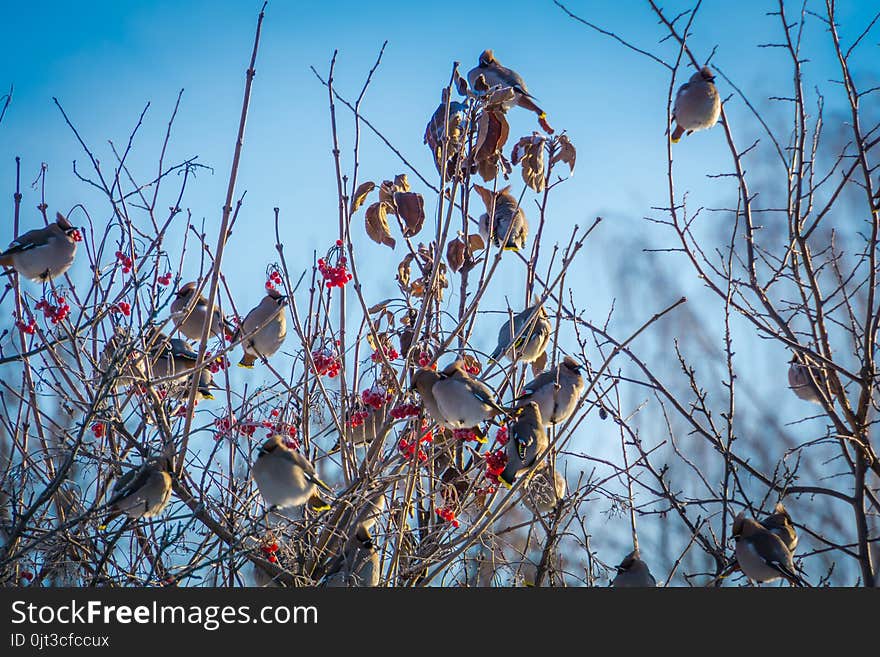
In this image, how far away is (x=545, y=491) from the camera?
388 centimetres

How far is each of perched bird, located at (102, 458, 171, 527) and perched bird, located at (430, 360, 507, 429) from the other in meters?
0.87

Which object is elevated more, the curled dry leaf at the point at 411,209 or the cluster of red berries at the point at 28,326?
the curled dry leaf at the point at 411,209

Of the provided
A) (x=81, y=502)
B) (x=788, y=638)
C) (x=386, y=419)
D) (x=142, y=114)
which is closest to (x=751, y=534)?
(x=788, y=638)

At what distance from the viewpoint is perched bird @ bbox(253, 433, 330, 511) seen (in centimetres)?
289

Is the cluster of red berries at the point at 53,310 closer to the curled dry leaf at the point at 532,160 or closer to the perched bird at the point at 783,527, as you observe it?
the curled dry leaf at the point at 532,160

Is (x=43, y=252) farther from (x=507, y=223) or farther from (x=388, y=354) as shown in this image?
(x=507, y=223)

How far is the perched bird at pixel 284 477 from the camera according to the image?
2893 mm

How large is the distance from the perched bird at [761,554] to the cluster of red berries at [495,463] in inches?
39.6

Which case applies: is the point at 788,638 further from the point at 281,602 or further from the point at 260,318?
the point at 260,318

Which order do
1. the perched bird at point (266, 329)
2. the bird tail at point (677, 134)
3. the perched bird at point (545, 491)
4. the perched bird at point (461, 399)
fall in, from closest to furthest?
the perched bird at point (461, 399) < the perched bird at point (545, 491) < the perched bird at point (266, 329) < the bird tail at point (677, 134)

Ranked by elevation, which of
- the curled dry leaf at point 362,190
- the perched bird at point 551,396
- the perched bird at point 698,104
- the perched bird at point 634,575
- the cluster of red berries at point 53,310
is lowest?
the perched bird at point 634,575

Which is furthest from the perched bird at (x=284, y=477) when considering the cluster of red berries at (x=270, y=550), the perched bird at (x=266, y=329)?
the perched bird at (x=266, y=329)

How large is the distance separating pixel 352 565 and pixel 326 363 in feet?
2.20

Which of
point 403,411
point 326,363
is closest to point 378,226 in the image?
point 326,363
